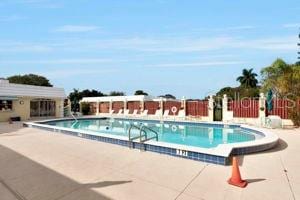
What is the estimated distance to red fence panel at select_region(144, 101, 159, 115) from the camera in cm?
2720

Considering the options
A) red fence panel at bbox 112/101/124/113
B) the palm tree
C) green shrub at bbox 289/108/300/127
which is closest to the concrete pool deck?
green shrub at bbox 289/108/300/127

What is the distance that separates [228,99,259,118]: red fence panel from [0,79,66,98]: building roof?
1587 cm

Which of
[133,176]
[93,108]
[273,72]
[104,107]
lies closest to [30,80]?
[93,108]

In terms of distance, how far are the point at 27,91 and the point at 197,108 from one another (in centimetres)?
1441

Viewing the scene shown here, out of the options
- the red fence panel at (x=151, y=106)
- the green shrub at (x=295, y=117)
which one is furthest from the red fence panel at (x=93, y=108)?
the green shrub at (x=295, y=117)

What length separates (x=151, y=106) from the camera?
1089 inches

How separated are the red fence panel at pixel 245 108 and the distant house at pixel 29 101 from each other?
1586cm

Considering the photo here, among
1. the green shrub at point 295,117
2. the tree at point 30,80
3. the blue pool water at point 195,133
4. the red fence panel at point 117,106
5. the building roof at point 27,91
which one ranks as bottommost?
the blue pool water at point 195,133

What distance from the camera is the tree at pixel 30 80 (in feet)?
190

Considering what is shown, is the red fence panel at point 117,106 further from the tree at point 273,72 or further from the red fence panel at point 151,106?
the tree at point 273,72

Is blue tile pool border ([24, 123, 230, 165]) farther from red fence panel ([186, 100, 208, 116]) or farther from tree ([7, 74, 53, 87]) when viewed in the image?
tree ([7, 74, 53, 87])

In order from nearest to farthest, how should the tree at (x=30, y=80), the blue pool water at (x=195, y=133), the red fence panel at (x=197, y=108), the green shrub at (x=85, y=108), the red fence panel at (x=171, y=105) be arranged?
the blue pool water at (x=195, y=133) < the red fence panel at (x=197, y=108) < the red fence panel at (x=171, y=105) < the green shrub at (x=85, y=108) < the tree at (x=30, y=80)

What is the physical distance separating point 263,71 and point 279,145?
2582 cm

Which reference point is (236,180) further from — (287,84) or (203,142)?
(287,84)
